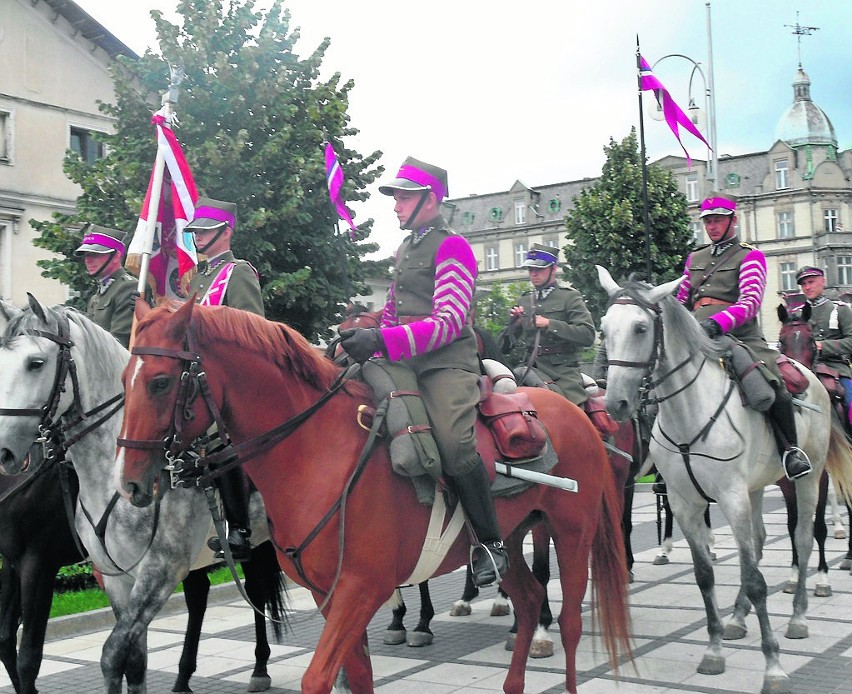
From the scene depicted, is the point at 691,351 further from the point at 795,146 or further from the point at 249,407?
the point at 795,146

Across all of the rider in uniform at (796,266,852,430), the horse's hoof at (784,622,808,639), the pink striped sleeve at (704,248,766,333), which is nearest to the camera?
the pink striped sleeve at (704,248,766,333)

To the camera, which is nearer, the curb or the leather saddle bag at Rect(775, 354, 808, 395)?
the leather saddle bag at Rect(775, 354, 808, 395)

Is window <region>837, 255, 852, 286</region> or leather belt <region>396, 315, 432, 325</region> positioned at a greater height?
window <region>837, 255, 852, 286</region>

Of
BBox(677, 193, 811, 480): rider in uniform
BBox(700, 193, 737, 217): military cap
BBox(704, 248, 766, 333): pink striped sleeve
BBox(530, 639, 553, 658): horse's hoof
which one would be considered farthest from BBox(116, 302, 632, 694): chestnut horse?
BBox(700, 193, 737, 217): military cap

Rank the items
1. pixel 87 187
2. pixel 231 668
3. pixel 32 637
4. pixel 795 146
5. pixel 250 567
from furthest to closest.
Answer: pixel 795 146 < pixel 87 187 < pixel 231 668 < pixel 250 567 < pixel 32 637

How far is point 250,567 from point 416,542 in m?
2.57

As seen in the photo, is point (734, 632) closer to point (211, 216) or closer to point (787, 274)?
point (211, 216)

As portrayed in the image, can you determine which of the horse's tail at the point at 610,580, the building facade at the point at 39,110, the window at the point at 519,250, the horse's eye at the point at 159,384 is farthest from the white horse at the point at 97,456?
the window at the point at 519,250

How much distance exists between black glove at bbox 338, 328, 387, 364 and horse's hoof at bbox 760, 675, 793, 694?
352 centimetres

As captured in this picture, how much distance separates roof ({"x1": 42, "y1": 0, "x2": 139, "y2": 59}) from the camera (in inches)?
1120

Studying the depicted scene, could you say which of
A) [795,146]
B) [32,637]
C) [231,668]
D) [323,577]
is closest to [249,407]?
[323,577]

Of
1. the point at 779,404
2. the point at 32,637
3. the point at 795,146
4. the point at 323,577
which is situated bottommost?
the point at 32,637

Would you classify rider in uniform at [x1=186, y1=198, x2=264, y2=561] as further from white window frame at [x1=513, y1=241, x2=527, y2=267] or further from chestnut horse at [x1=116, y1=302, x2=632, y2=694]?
white window frame at [x1=513, y1=241, x2=527, y2=267]

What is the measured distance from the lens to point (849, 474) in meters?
9.66
